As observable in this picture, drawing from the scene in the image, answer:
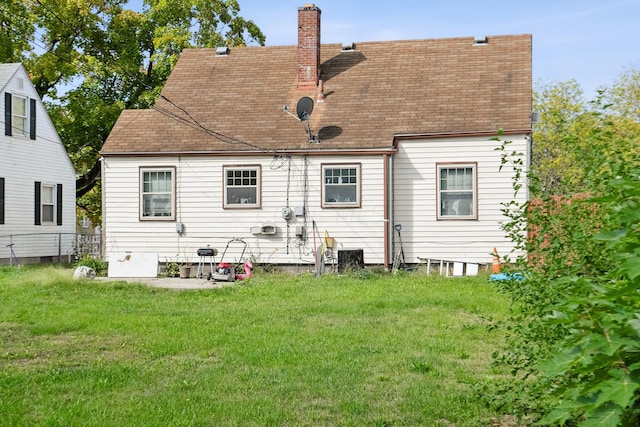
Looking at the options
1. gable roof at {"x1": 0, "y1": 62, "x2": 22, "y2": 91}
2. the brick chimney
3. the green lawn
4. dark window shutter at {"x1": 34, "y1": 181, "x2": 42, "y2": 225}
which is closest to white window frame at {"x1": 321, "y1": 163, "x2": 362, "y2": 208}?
the brick chimney

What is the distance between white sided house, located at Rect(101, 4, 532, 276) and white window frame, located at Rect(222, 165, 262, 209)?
1.0 inches

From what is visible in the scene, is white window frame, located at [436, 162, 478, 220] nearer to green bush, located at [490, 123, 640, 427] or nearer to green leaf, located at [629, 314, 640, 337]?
green bush, located at [490, 123, 640, 427]

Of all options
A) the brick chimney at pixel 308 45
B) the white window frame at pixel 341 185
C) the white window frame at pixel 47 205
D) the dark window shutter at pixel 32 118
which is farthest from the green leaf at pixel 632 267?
the white window frame at pixel 47 205

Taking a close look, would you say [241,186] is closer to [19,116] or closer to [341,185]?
[341,185]

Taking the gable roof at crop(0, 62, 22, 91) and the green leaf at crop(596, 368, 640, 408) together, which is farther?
the gable roof at crop(0, 62, 22, 91)

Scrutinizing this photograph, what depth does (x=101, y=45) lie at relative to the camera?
33.4m

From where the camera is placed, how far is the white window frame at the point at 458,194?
17984mm

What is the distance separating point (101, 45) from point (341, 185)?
19297mm

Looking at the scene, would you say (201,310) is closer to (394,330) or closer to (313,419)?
(394,330)

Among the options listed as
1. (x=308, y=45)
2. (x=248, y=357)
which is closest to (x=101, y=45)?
(x=308, y=45)

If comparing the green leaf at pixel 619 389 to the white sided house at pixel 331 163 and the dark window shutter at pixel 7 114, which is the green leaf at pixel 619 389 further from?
the dark window shutter at pixel 7 114

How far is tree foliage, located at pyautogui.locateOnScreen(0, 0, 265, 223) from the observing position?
104 ft

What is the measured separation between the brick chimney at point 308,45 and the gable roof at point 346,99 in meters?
0.32

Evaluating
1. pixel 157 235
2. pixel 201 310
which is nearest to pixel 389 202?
pixel 157 235
